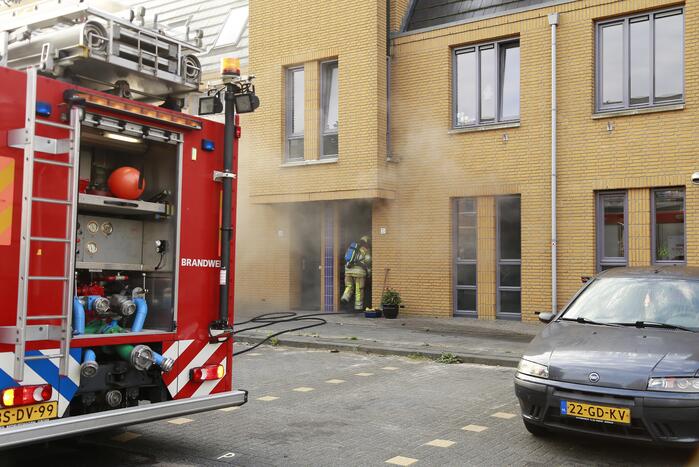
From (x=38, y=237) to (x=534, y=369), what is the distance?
3.72 m

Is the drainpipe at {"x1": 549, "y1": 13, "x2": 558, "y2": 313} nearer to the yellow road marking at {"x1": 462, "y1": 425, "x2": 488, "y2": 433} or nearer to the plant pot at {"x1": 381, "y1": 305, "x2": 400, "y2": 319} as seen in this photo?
the plant pot at {"x1": 381, "y1": 305, "x2": 400, "y2": 319}

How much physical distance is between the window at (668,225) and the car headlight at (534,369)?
27.8 ft

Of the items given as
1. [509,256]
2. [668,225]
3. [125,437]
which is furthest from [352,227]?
[125,437]

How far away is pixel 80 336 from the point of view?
480cm

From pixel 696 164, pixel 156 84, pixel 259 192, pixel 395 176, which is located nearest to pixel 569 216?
pixel 696 164

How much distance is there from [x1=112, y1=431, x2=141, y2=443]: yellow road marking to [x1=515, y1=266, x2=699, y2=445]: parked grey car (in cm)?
320

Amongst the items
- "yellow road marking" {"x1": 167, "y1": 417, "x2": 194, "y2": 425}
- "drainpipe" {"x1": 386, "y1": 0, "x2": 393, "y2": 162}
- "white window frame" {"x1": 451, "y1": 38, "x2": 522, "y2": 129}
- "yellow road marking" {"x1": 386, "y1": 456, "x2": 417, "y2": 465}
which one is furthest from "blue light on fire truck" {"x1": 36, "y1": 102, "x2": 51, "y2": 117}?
"drainpipe" {"x1": 386, "y1": 0, "x2": 393, "y2": 162}

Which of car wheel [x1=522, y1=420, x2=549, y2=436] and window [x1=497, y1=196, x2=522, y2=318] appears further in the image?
window [x1=497, y1=196, x2=522, y2=318]

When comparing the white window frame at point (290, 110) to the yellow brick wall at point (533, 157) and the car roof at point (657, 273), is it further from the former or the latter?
the car roof at point (657, 273)

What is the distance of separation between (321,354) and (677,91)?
7.92 metres

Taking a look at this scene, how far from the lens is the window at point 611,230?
13.8 metres

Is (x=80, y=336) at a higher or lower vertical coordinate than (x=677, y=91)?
lower

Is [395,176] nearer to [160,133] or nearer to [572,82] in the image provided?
[572,82]

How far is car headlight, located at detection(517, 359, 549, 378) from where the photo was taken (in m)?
5.71
